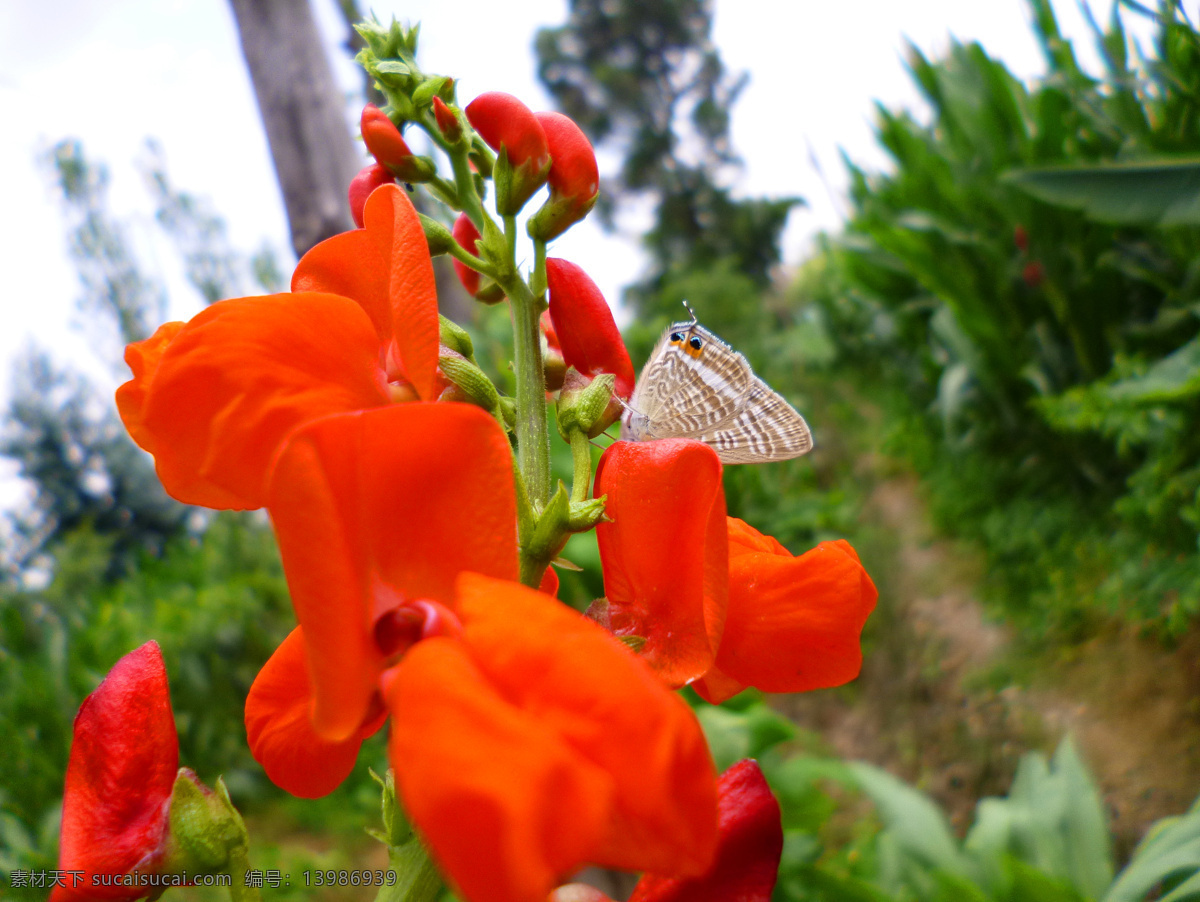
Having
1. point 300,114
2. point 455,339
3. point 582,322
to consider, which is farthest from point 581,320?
point 300,114

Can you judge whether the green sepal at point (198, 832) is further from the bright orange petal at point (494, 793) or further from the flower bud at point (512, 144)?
the flower bud at point (512, 144)

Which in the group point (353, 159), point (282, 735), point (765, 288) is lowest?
point (765, 288)

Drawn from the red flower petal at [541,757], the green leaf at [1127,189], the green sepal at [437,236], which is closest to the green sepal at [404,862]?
the red flower petal at [541,757]

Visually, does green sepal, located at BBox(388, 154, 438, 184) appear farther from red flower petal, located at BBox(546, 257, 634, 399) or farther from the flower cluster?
red flower petal, located at BBox(546, 257, 634, 399)

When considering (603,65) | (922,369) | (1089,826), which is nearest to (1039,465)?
(922,369)

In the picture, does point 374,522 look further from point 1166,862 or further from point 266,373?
point 1166,862

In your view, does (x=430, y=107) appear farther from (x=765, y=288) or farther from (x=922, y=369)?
(x=765, y=288)

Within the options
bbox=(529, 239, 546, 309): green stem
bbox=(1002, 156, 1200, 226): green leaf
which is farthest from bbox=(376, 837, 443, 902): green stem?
bbox=(1002, 156, 1200, 226): green leaf
